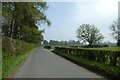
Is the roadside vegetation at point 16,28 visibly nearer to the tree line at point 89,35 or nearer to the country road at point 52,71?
the country road at point 52,71

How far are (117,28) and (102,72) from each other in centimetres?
10087

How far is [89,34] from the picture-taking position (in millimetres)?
133875

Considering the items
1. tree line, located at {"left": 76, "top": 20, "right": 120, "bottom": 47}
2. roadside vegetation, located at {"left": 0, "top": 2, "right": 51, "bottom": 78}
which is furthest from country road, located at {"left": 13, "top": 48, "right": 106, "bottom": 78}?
tree line, located at {"left": 76, "top": 20, "right": 120, "bottom": 47}

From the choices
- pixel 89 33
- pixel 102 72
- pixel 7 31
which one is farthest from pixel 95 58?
pixel 89 33

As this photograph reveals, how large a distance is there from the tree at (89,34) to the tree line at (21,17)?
73744 millimetres

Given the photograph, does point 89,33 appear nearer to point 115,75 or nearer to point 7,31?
point 7,31

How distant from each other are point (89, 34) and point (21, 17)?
98.1 metres

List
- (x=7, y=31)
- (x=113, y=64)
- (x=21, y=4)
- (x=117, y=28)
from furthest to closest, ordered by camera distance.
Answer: (x=117, y=28)
(x=7, y=31)
(x=21, y=4)
(x=113, y=64)

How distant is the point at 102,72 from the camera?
17203mm

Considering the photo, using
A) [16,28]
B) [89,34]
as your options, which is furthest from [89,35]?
[16,28]

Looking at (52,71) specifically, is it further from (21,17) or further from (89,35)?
(89,35)

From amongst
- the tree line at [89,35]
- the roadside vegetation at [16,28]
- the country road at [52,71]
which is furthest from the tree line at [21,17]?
the tree line at [89,35]

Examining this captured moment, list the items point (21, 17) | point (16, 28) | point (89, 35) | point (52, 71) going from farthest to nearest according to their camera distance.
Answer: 1. point (89, 35)
2. point (16, 28)
3. point (21, 17)
4. point (52, 71)

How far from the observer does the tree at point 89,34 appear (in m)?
131
